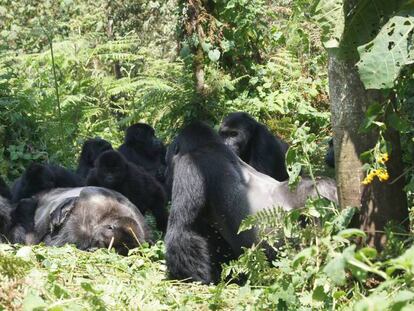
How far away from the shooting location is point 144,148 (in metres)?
9.41

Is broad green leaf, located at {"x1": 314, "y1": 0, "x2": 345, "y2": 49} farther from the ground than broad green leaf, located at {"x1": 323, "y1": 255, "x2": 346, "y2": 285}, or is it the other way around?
broad green leaf, located at {"x1": 314, "y1": 0, "x2": 345, "y2": 49}

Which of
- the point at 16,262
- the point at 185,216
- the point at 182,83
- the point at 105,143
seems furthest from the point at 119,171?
the point at 16,262

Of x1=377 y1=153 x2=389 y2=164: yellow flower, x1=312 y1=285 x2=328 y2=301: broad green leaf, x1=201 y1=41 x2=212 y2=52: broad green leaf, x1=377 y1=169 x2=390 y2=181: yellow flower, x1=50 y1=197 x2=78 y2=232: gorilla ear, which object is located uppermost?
x1=201 y1=41 x2=212 y2=52: broad green leaf

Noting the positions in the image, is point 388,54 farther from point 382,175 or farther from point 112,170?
point 112,170

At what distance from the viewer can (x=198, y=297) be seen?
4.48 metres

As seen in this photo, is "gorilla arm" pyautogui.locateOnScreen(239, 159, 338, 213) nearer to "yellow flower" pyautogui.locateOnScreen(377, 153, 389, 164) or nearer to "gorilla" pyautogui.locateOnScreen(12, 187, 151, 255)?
"gorilla" pyautogui.locateOnScreen(12, 187, 151, 255)

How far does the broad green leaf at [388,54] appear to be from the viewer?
3.40 meters

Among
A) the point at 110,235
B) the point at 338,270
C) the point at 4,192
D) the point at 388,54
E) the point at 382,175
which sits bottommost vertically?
the point at 110,235

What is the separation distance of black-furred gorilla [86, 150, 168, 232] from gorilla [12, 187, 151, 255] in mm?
699

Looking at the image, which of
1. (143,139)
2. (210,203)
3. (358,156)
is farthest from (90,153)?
(358,156)

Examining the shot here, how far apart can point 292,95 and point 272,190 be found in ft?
16.5

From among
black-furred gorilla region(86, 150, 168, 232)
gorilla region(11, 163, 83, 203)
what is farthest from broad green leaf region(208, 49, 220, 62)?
gorilla region(11, 163, 83, 203)

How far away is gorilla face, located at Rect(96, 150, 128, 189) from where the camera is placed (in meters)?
7.73

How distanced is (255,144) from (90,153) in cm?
243
